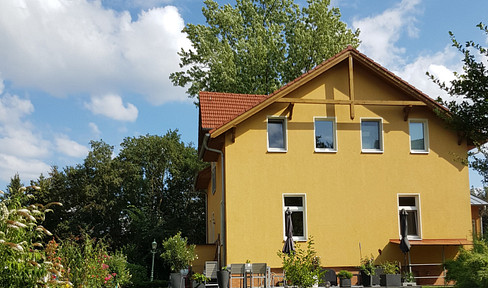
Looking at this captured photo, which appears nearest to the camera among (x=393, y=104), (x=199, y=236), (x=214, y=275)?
(x=214, y=275)

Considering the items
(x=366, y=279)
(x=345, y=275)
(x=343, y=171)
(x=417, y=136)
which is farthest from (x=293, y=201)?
(x=417, y=136)

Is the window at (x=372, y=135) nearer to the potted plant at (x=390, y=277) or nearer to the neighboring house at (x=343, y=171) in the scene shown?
the neighboring house at (x=343, y=171)

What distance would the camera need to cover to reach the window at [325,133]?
18062 mm

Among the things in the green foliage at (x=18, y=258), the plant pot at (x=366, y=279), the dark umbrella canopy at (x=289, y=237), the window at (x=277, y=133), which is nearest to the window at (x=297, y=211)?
the dark umbrella canopy at (x=289, y=237)

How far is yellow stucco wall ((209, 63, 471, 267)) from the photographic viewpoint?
17.1 m

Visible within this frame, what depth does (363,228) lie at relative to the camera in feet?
57.8

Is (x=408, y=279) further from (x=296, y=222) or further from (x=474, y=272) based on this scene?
(x=474, y=272)

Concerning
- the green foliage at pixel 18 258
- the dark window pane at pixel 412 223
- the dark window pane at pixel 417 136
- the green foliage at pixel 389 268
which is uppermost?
the dark window pane at pixel 417 136

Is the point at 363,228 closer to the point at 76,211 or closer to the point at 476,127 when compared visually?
the point at 476,127

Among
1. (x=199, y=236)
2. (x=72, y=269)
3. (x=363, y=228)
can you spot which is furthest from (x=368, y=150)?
(x=199, y=236)

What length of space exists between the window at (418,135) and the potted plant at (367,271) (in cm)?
415

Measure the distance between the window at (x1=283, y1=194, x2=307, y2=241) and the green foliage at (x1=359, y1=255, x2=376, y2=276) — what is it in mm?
2008

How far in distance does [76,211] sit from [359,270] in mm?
24781

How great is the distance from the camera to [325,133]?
18.1 metres
